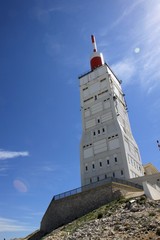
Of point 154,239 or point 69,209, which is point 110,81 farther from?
point 154,239

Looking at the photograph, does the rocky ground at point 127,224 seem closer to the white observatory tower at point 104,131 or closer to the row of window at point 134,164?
the white observatory tower at point 104,131

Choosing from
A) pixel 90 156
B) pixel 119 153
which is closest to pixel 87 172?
pixel 90 156

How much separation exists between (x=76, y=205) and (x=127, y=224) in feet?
58.2

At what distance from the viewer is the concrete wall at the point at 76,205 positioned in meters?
38.2

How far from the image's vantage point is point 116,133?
57469 mm

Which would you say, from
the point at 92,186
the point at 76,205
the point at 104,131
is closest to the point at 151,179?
the point at 92,186

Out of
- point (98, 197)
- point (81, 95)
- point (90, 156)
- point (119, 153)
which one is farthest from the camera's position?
point (81, 95)

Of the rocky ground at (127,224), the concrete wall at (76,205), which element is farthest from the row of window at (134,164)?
the rocky ground at (127,224)

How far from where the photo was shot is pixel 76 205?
4059cm

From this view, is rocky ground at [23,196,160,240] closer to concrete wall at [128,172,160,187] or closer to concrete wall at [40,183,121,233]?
concrete wall at [40,183,121,233]

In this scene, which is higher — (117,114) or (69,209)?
(117,114)

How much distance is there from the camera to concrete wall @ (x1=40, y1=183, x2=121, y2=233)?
38219 millimetres

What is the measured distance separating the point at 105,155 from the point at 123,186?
667 inches

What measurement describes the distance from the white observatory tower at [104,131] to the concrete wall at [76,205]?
13.2m
